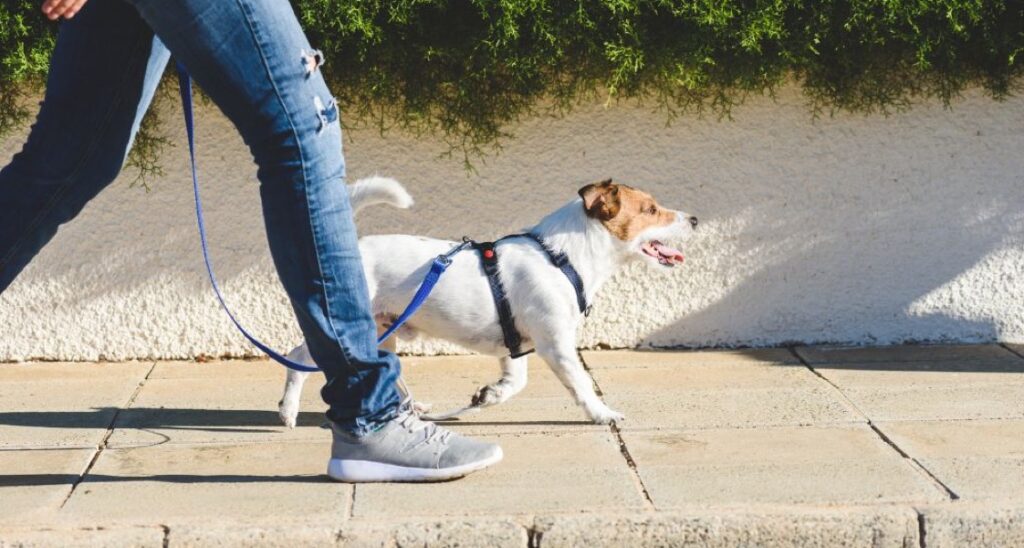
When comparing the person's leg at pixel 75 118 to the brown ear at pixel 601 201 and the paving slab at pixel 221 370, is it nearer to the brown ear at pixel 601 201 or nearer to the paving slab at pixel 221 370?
the brown ear at pixel 601 201

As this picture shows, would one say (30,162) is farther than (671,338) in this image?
No

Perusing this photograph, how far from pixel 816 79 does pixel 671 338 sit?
135cm

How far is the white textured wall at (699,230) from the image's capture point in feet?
18.6

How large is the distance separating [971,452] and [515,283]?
1.65 m

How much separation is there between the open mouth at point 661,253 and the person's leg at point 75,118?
207 cm

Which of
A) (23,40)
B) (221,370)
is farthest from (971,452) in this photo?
(23,40)

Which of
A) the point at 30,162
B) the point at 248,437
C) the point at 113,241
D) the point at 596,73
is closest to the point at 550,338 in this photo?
the point at 248,437

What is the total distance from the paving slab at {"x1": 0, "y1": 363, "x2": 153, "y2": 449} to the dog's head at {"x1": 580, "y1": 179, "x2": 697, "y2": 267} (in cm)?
197

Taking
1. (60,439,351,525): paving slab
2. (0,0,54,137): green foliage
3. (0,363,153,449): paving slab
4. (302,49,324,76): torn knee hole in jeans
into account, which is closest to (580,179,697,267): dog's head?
(60,439,351,525): paving slab

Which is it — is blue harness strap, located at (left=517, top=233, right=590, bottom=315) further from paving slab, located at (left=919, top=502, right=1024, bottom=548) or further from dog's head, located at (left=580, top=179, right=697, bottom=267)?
paving slab, located at (left=919, top=502, right=1024, bottom=548)

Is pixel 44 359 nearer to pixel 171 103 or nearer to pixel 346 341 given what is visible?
pixel 171 103

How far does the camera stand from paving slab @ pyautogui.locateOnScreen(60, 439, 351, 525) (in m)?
3.50

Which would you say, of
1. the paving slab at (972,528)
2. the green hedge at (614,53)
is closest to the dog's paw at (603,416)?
the paving slab at (972,528)

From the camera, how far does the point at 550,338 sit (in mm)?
4551
